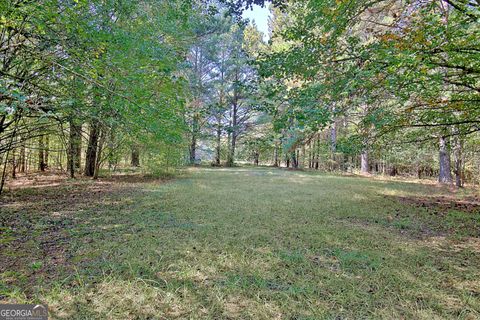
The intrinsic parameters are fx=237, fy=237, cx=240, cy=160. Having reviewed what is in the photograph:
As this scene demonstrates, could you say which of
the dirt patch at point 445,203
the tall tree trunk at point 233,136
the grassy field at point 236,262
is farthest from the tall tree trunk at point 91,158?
the tall tree trunk at point 233,136

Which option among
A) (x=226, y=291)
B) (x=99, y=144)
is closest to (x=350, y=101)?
(x=226, y=291)

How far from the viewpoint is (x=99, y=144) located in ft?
24.6

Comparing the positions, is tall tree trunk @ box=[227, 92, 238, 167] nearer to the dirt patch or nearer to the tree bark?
the tree bark

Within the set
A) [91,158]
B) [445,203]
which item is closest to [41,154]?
[91,158]

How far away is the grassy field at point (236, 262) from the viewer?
171 centimetres

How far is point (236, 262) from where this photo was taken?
240 centimetres

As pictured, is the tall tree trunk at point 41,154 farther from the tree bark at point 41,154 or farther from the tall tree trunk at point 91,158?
the tall tree trunk at point 91,158

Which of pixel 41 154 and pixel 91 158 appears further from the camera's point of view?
pixel 91 158

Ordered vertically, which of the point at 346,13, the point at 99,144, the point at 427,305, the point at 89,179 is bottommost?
the point at 427,305

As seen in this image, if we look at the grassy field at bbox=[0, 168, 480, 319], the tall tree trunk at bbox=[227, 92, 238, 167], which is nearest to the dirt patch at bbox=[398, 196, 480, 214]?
the grassy field at bbox=[0, 168, 480, 319]

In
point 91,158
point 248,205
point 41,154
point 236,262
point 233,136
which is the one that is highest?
point 233,136

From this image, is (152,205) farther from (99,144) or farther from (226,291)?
(99,144)

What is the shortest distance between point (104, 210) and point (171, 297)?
128 inches

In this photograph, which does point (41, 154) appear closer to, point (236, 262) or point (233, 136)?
point (236, 262)
